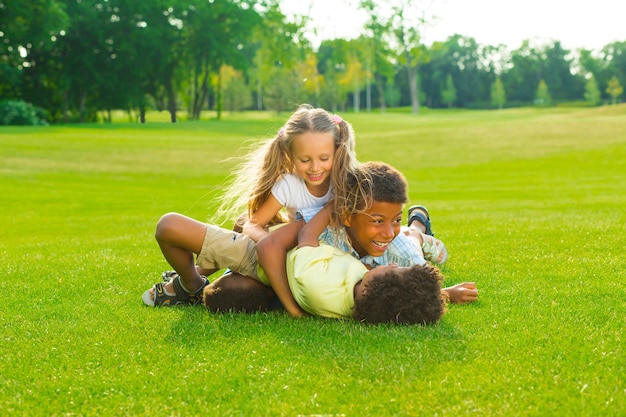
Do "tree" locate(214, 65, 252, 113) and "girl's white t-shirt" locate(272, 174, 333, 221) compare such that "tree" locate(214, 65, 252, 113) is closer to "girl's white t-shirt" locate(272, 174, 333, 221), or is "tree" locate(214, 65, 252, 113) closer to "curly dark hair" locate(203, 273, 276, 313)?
"girl's white t-shirt" locate(272, 174, 333, 221)

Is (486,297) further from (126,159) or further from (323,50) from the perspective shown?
(323,50)

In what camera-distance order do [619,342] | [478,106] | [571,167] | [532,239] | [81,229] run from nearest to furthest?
[619,342] < [532,239] < [81,229] < [571,167] < [478,106]

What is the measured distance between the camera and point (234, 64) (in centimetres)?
2319

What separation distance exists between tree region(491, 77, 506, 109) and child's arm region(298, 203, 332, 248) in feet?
311

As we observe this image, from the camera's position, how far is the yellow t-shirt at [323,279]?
4.29 meters

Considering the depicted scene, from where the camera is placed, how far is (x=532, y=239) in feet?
24.8

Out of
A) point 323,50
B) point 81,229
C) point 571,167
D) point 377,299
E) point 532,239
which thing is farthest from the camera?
point 323,50

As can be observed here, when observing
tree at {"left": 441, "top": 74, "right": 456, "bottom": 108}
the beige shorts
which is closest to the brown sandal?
the beige shorts

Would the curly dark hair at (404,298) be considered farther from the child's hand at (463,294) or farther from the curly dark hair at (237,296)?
the curly dark hair at (237,296)

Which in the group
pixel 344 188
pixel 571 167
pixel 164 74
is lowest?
pixel 571 167

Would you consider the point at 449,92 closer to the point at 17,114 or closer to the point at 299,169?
the point at 17,114

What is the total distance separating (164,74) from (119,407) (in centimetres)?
1400

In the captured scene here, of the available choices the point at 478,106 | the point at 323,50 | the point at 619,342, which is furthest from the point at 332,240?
the point at 478,106

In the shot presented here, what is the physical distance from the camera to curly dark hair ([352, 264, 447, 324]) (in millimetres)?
4090
